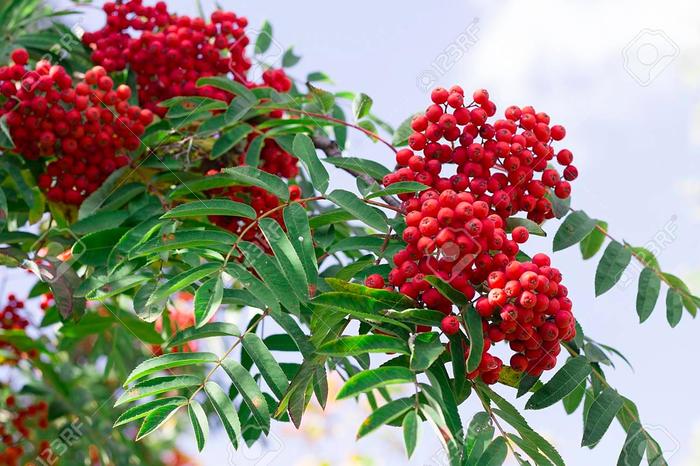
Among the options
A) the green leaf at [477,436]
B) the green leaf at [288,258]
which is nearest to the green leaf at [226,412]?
the green leaf at [288,258]

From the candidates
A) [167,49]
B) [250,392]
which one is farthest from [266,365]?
[167,49]

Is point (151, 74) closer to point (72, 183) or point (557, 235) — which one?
point (72, 183)

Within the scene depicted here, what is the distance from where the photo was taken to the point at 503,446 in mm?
2096

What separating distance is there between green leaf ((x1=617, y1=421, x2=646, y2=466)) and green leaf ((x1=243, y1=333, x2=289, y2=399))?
3.02ft

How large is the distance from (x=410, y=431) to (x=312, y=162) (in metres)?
0.95

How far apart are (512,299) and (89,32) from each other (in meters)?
2.35

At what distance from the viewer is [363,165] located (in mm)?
2635

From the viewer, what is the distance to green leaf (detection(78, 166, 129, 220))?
3.07m

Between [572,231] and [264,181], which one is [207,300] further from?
[572,231]

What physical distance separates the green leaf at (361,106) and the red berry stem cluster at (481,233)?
20.9 inches

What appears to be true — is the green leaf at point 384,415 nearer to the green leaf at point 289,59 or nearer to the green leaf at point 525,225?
the green leaf at point 525,225

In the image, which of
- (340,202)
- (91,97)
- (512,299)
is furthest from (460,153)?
(91,97)

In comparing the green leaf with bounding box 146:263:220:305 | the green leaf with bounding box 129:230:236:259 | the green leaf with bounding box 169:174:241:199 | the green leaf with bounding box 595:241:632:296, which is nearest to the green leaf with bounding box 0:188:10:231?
the green leaf with bounding box 169:174:241:199

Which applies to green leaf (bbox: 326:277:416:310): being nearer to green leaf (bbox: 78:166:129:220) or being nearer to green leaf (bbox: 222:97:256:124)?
green leaf (bbox: 222:97:256:124)
